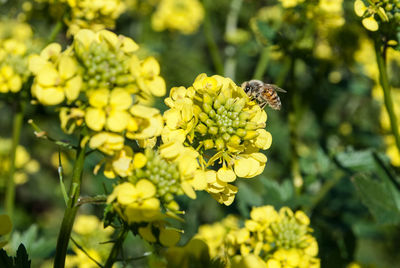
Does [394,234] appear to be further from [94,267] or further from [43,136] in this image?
[43,136]

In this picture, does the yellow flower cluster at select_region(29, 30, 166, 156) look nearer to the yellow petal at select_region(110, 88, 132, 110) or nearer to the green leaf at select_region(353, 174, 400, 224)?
the yellow petal at select_region(110, 88, 132, 110)

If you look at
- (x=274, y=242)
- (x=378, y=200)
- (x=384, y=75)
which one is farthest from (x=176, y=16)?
(x=274, y=242)

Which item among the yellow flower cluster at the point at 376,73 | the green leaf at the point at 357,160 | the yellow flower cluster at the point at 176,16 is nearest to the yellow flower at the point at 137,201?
the green leaf at the point at 357,160

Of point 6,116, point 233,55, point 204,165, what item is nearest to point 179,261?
point 204,165

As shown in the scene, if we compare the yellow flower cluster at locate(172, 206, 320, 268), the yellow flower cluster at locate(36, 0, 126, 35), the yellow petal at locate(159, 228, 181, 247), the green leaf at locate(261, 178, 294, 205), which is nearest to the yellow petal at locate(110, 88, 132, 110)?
the yellow petal at locate(159, 228, 181, 247)

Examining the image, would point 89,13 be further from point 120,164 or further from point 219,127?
point 120,164

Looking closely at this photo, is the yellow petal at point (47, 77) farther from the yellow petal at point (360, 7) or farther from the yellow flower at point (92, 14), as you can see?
the yellow petal at point (360, 7)

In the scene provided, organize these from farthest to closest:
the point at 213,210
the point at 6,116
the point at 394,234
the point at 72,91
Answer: the point at 6,116
the point at 213,210
the point at 394,234
the point at 72,91
